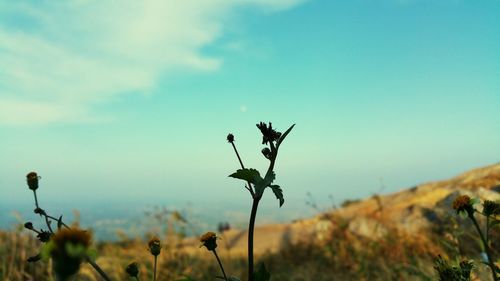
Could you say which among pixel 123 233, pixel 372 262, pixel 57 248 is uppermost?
pixel 123 233

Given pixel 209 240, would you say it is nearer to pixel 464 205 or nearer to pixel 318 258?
pixel 464 205

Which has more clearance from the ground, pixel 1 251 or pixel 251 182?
pixel 1 251

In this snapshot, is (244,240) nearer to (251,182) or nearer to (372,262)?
(372,262)

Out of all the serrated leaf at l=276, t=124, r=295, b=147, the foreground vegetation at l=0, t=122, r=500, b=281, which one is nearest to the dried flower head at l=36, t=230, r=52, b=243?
the serrated leaf at l=276, t=124, r=295, b=147

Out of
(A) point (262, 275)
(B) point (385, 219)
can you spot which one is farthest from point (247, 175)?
(B) point (385, 219)

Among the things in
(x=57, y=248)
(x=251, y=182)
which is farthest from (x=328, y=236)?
(x=57, y=248)

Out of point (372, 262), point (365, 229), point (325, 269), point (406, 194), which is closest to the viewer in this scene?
point (372, 262)
